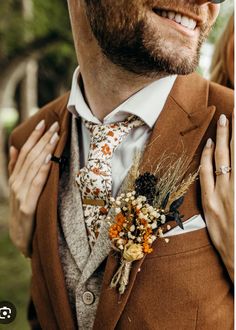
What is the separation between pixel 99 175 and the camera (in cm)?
123

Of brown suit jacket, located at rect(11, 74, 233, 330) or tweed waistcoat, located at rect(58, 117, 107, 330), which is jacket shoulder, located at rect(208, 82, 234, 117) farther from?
tweed waistcoat, located at rect(58, 117, 107, 330)

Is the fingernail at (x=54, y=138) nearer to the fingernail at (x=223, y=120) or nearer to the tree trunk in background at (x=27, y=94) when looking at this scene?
the fingernail at (x=223, y=120)

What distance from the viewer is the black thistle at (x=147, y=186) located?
1.11 metres

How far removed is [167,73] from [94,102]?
259 mm

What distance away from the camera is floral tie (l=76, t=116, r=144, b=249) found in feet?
4.05

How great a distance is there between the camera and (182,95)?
1.25 metres

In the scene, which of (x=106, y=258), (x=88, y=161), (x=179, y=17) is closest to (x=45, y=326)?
(x=106, y=258)

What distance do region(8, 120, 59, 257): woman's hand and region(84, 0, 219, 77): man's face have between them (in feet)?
1.27

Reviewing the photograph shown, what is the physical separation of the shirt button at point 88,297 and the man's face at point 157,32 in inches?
22.0

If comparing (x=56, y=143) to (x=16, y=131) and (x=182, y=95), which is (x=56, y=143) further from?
(x=182, y=95)

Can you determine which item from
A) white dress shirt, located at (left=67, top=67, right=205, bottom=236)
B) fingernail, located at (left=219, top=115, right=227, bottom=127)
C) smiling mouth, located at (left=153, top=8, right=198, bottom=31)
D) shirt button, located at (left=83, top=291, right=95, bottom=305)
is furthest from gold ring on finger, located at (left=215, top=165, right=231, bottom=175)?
shirt button, located at (left=83, top=291, right=95, bottom=305)

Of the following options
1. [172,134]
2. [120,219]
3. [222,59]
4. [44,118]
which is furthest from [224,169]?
[222,59]

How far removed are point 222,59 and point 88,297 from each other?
3.58 feet

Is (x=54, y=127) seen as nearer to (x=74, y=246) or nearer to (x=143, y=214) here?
(x=74, y=246)
